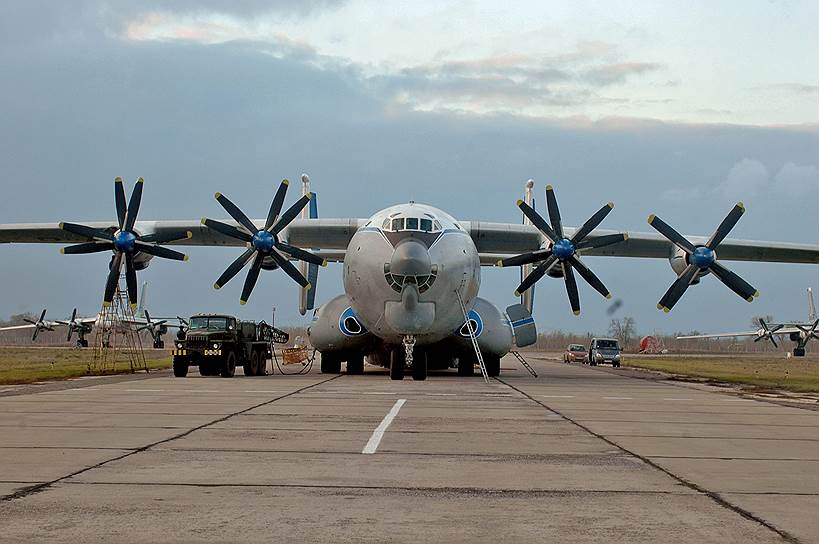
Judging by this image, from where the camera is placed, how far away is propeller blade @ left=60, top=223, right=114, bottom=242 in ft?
89.3

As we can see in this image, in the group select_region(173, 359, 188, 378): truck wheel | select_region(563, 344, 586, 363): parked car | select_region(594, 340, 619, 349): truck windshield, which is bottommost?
select_region(173, 359, 188, 378): truck wheel

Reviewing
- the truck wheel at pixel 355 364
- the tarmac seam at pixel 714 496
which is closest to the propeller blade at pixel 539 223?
the truck wheel at pixel 355 364

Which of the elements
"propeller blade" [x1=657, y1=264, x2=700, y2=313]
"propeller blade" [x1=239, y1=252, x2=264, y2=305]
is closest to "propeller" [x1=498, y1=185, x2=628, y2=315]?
"propeller blade" [x1=657, y1=264, x2=700, y2=313]

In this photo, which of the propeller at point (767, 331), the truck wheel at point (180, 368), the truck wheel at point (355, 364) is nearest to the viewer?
the truck wheel at point (180, 368)

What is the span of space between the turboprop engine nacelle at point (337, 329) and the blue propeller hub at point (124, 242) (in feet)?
20.4

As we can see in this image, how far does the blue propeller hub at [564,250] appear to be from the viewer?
91.4 feet

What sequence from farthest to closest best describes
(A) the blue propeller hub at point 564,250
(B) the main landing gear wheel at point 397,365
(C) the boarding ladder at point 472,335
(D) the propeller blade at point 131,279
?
(A) the blue propeller hub at point 564,250 < (D) the propeller blade at point 131,279 < (B) the main landing gear wheel at point 397,365 < (C) the boarding ladder at point 472,335

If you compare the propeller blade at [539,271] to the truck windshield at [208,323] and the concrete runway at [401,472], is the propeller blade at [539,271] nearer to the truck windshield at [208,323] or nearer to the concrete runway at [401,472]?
the truck windshield at [208,323]

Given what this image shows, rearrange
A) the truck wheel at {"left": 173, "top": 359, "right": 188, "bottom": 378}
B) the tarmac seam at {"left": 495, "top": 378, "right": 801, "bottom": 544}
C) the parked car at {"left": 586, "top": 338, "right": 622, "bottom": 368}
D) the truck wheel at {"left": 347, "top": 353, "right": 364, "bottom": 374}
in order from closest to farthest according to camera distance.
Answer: the tarmac seam at {"left": 495, "top": 378, "right": 801, "bottom": 544} < the truck wheel at {"left": 173, "top": 359, "right": 188, "bottom": 378} < the truck wheel at {"left": 347, "top": 353, "right": 364, "bottom": 374} < the parked car at {"left": 586, "top": 338, "right": 622, "bottom": 368}

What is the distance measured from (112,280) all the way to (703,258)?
17829mm

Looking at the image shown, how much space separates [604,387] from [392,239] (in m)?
6.74

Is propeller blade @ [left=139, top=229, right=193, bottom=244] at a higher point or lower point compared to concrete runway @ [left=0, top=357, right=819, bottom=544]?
Result: higher

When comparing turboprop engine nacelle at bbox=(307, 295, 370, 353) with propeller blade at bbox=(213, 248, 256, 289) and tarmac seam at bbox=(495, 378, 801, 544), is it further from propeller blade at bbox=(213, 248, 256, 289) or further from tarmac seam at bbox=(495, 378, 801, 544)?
tarmac seam at bbox=(495, 378, 801, 544)

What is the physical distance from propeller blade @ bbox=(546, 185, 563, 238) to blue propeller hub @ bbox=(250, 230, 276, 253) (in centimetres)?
848
